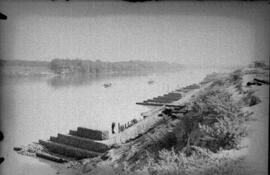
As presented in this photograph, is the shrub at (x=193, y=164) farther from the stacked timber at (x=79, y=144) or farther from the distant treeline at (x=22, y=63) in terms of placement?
the distant treeline at (x=22, y=63)

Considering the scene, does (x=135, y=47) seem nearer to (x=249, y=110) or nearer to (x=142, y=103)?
(x=142, y=103)

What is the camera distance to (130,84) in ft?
8.06

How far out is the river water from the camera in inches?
96.0

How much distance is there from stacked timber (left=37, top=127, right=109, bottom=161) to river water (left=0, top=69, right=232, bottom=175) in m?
0.04

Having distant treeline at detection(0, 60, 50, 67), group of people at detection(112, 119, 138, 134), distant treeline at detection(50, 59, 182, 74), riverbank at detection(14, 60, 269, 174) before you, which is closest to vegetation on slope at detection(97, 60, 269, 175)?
riverbank at detection(14, 60, 269, 174)

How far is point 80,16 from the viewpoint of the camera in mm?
2443

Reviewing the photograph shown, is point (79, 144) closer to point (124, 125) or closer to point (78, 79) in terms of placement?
point (124, 125)

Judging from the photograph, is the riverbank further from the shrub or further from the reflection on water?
the reflection on water

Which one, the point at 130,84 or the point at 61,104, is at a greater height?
the point at 130,84

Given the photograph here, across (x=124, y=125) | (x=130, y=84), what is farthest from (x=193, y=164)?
(x=130, y=84)

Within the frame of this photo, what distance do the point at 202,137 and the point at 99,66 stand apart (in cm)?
83

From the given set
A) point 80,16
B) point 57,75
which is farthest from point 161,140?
point 80,16

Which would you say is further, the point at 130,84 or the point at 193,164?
the point at 130,84

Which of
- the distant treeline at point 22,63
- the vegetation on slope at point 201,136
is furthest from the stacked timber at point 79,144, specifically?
the distant treeline at point 22,63
